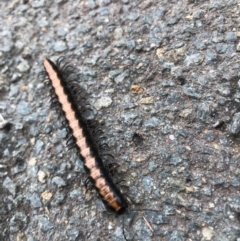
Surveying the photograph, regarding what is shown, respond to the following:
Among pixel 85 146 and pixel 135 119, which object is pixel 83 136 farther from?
pixel 135 119

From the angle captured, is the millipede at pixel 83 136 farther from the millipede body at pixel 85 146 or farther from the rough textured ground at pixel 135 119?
the rough textured ground at pixel 135 119

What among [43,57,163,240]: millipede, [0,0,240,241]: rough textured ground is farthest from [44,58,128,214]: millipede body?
[0,0,240,241]: rough textured ground

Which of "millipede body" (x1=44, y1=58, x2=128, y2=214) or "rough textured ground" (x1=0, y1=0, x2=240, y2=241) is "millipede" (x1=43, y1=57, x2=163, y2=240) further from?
"rough textured ground" (x1=0, y1=0, x2=240, y2=241)

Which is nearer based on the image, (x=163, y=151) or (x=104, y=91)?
(x=163, y=151)

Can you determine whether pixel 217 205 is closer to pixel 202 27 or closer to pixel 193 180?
pixel 193 180

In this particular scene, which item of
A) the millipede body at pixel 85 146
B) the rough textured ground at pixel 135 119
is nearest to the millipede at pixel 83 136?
the millipede body at pixel 85 146

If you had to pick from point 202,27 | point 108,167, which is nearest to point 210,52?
point 202,27
